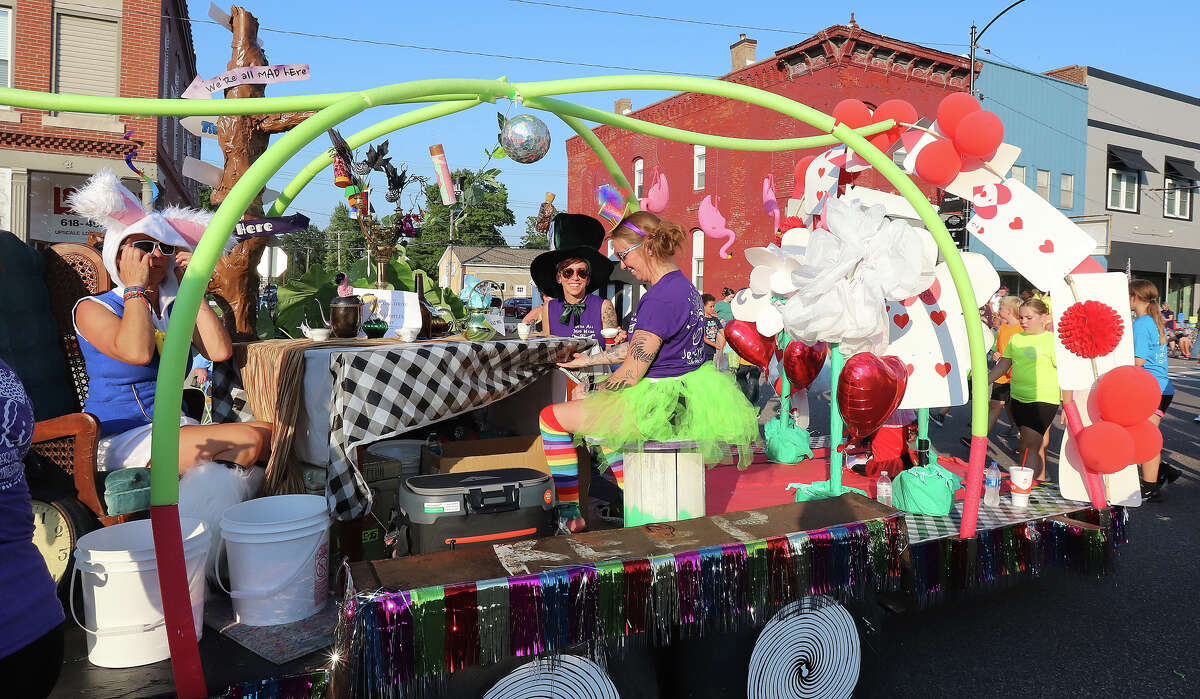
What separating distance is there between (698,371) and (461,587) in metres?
1.91

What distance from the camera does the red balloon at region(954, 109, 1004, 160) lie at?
393 cm

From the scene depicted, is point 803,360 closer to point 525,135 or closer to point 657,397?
point 657,397

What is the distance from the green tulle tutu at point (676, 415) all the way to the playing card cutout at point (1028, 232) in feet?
5.88

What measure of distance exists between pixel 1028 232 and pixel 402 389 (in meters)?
3.58

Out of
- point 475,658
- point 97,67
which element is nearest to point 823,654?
point 475,658

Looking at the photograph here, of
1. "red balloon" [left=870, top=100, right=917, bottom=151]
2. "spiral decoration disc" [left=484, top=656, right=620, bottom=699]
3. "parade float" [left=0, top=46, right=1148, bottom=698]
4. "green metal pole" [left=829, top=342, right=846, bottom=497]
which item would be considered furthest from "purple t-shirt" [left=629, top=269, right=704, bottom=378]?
"red balloon" [left=870, top=100, right=917, bottom=151]

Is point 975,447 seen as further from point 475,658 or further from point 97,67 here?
point 97,67

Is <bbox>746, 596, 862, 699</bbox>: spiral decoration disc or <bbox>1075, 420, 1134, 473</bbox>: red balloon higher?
<bbox>1075, 420, 1134, 473</bbox>: red balloon

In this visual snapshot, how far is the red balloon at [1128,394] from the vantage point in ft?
12.8

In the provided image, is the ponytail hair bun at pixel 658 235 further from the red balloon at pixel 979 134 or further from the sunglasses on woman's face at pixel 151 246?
the sunglasses on woman's face at pixel 151 246

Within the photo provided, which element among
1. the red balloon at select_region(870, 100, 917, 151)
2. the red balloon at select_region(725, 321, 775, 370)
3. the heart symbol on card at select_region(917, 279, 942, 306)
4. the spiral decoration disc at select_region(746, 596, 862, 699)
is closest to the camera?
the spiral decoration disc at select_region(746, 596, 862, 699)

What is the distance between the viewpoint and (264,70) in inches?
111

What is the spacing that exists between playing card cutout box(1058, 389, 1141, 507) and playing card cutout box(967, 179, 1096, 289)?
423 mm

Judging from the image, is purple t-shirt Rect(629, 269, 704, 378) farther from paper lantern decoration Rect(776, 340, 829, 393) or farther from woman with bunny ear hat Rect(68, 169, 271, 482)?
paper lantern decoration Rect(776, 340, 829, 393)
